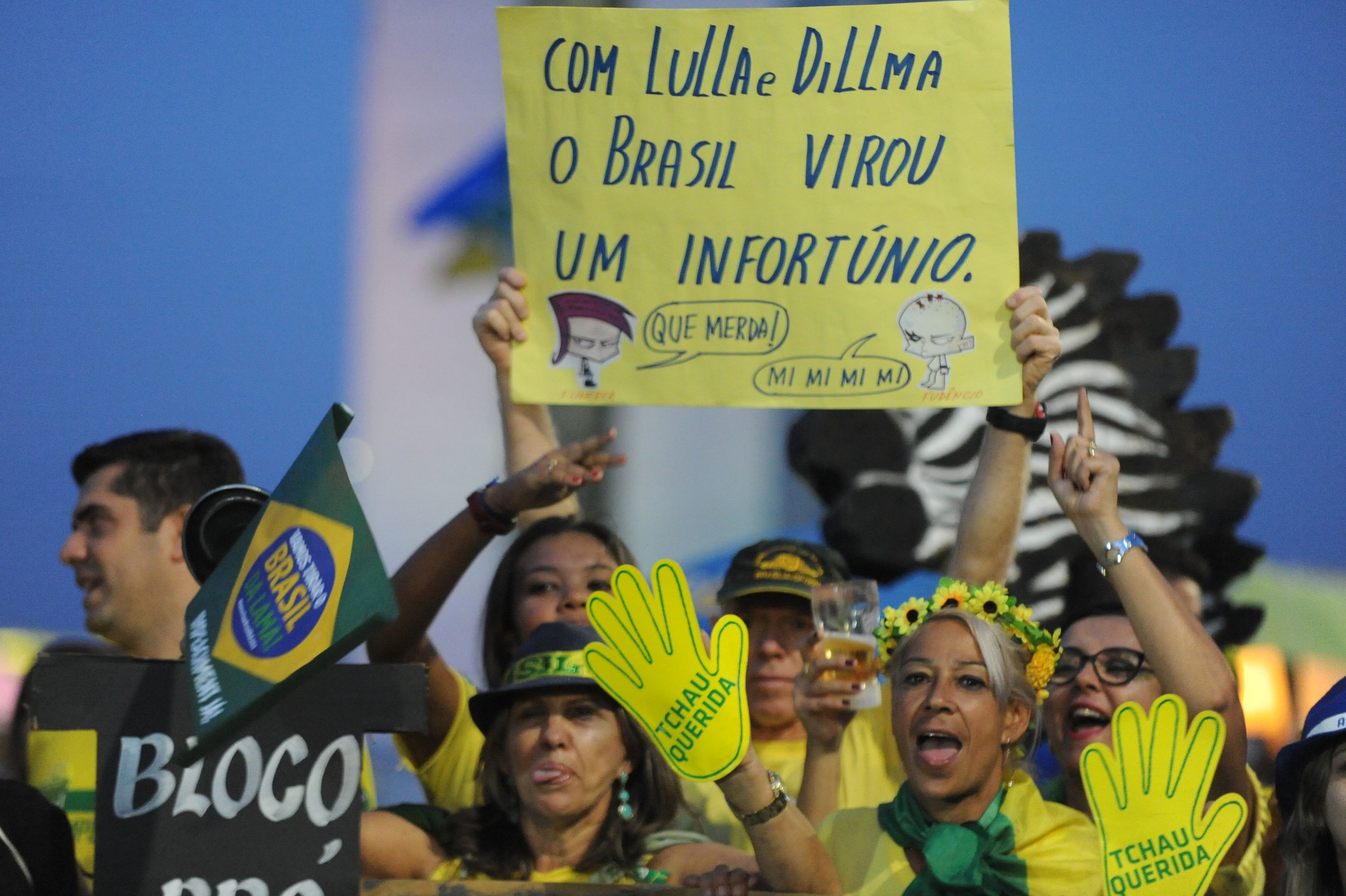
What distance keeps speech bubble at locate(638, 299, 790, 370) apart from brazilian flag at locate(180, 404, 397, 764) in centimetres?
125

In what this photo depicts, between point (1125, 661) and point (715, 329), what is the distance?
114 centimetres

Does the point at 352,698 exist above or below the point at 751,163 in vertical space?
below

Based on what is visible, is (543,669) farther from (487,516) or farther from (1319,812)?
(1319,812)

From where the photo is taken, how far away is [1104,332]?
4.62 meters

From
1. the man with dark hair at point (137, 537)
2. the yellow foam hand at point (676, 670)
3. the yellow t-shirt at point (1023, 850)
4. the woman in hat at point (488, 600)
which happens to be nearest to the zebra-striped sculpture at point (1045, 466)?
the woman in hat at point (488, 600)

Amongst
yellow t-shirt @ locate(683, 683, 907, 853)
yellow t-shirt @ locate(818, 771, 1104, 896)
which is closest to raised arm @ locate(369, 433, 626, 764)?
yellow t-shirt @ locate(683, 683, 907, 853)

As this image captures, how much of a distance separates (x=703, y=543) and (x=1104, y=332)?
4.55 feet

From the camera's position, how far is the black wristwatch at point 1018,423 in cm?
329

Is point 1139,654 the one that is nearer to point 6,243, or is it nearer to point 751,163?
point 751,163

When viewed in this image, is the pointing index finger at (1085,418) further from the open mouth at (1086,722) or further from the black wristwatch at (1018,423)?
the open mouth at (1086,722)

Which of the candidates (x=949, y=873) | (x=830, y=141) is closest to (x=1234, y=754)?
(x=949, y=873)

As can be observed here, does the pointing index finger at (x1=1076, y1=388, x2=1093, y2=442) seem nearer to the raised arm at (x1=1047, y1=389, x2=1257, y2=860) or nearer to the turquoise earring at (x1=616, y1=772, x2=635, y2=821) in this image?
the raised arm at (x1=1047, y1=389, x2=1257, y2=860)

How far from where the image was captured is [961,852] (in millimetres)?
2697

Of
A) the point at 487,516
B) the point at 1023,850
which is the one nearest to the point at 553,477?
the point at 487,516
